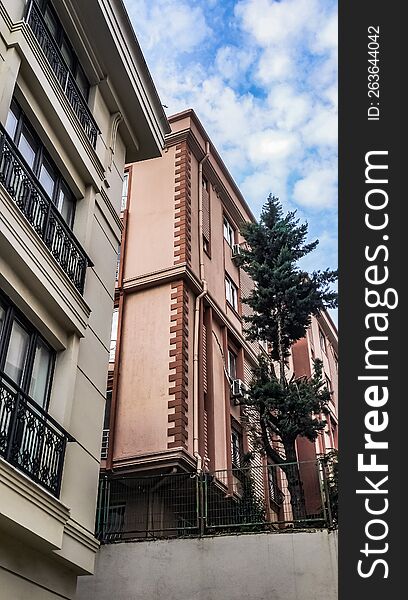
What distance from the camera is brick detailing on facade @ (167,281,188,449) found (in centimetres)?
1427

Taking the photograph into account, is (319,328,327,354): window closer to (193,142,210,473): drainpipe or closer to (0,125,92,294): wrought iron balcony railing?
(193,142,210,473): drainpipe

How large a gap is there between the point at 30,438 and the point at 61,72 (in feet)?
18.9

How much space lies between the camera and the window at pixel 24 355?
729cm

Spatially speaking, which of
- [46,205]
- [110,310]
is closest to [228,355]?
[110,310]

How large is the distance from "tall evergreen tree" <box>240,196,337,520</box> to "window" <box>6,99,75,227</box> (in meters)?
6.05

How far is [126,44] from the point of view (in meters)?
11.1

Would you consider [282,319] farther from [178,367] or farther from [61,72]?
[61,72]

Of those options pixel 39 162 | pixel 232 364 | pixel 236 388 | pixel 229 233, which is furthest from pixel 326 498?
pixel 229 233

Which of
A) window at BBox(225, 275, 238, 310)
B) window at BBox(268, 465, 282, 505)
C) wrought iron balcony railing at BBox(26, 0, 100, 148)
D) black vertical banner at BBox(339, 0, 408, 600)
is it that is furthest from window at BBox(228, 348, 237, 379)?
black vertical banner at BBox(339, 0, 408, 600)

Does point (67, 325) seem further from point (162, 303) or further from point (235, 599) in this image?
point (162, 303)

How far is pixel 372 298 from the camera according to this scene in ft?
17.3

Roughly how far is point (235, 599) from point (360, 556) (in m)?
4.94

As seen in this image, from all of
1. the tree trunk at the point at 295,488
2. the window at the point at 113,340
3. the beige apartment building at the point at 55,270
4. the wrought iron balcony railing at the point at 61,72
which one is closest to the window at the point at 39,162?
the beige apartment building at the point at 55,270

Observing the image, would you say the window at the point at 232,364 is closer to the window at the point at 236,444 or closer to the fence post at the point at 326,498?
the window at the point at 236,444
